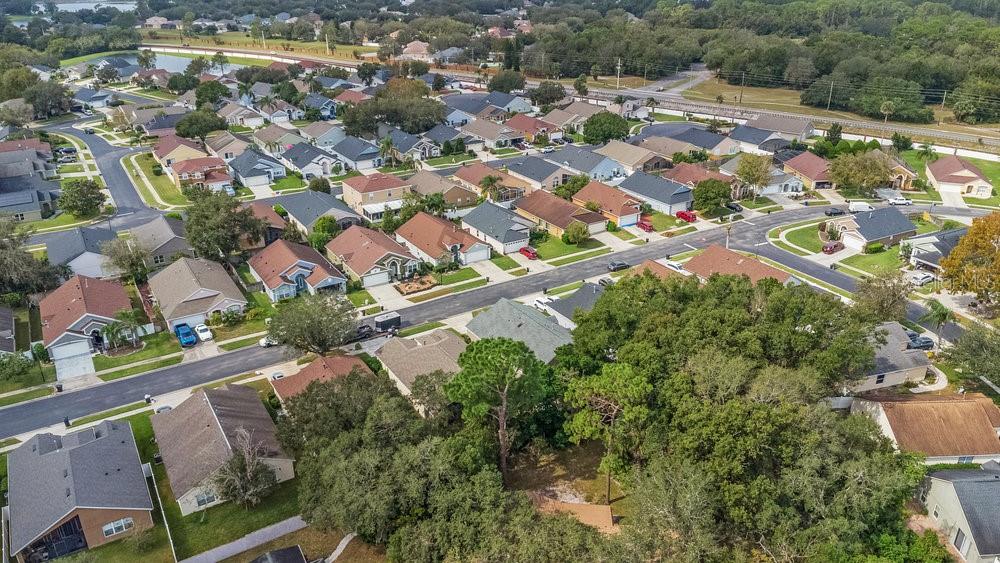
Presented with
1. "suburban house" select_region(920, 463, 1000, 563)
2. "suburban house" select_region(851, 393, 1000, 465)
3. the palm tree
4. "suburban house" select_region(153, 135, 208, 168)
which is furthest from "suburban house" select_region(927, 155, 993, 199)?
"suburban house" select_region(153, 135, 208, 168)

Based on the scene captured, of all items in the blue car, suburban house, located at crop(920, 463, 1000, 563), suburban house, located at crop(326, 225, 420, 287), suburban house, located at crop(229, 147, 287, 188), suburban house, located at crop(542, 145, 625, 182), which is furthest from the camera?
suburban house, located at crop(542, 145, 625, 182)

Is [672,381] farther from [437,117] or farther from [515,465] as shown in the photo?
[437,117]

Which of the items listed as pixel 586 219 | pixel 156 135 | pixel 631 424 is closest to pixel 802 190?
pixel 586 219

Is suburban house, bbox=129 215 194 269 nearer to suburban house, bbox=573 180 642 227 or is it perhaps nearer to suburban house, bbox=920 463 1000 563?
suburban house, bbox=573 180 642 227

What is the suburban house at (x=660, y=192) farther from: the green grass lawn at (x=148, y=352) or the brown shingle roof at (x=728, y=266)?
the green grass lawn at (x=148, y=352)

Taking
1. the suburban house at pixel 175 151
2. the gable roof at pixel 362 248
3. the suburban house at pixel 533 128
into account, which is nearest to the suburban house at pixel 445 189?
the gable roof at pixel 362 248
